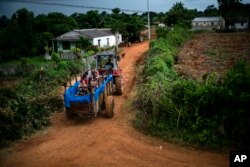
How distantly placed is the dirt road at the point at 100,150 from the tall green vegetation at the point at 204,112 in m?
0.64

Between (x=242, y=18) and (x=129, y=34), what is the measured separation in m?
40.8

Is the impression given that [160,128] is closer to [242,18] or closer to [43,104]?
[43,104]

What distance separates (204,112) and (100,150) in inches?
158

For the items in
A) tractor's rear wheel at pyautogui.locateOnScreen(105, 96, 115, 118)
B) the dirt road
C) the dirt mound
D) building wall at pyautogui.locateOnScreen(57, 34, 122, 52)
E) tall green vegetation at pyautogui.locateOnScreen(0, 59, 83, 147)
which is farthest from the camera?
building wall at pyautogui.locateOnScreen(57, 34, 122, 52)

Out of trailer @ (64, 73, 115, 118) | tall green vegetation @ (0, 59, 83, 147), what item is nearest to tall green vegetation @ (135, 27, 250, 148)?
trailer @ (64, 73, 115, 118)

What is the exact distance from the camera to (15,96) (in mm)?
13086

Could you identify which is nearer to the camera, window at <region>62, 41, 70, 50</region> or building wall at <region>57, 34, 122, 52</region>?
building wall at <region>57, 34, 122, 52</region>

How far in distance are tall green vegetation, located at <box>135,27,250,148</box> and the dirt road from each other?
635 mm

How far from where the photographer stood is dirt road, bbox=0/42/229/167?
9797 mm

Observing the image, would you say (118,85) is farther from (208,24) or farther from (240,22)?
(208,24)

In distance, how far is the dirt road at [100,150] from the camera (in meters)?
9.80

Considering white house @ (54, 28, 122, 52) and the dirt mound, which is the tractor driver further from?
white house @ (54, 28, 122, 52)

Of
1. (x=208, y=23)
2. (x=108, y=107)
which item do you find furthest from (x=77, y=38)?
(x=208, y=23)

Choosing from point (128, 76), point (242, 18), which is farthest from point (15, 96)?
point (242, 18)
